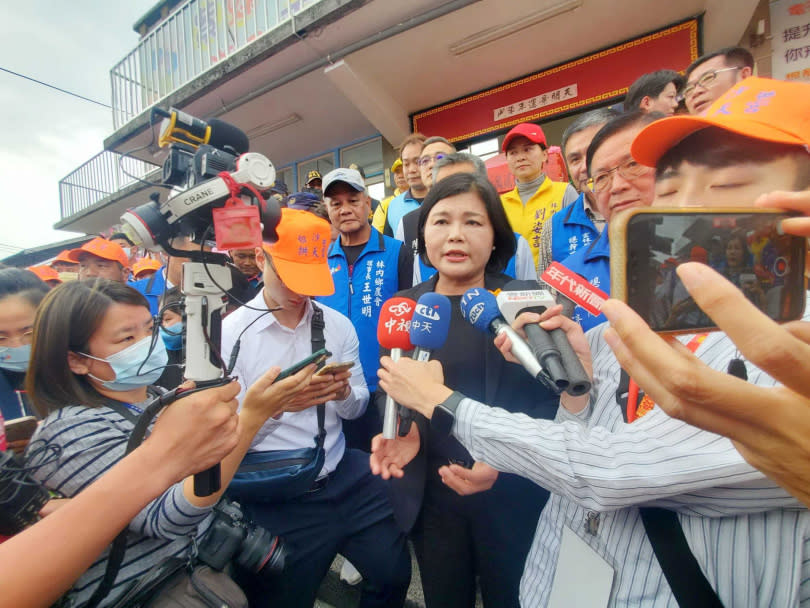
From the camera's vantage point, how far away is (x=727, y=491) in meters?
0.71

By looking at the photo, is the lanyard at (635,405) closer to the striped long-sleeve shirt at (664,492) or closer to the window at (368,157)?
the striped long-sleeve shirt at (664,492)

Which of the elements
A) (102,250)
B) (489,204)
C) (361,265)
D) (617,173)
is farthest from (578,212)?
(102,250)

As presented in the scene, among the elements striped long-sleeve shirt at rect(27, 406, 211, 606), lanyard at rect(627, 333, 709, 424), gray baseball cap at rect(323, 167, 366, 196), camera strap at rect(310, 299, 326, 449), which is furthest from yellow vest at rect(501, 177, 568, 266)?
striped long-sleeve shirt at rect(27, 406, 211, 606)

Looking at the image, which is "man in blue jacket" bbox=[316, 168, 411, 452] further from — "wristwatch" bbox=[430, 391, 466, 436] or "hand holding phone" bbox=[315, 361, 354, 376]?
"wristwatch" bbox=[430, 391, 466, 436]

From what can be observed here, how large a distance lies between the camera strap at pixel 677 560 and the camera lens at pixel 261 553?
146cm

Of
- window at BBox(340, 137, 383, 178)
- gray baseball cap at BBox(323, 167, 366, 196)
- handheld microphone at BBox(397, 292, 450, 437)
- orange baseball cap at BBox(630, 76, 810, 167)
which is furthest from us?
window at BBox(340, 137, 383, 178)

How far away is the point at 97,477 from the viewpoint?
3.92 ft

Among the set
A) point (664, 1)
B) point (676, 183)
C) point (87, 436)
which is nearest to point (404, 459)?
point (87, 436)

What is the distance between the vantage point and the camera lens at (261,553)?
1560 millimetres

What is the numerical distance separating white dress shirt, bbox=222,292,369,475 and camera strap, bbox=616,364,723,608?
1511 millimetres

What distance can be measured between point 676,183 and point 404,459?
1246 millimetres

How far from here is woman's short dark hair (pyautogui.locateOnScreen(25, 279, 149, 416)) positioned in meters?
1.37

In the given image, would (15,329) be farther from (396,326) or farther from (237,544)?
(396,326)

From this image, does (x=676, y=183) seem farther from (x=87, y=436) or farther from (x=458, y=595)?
(x=87, y=436)
